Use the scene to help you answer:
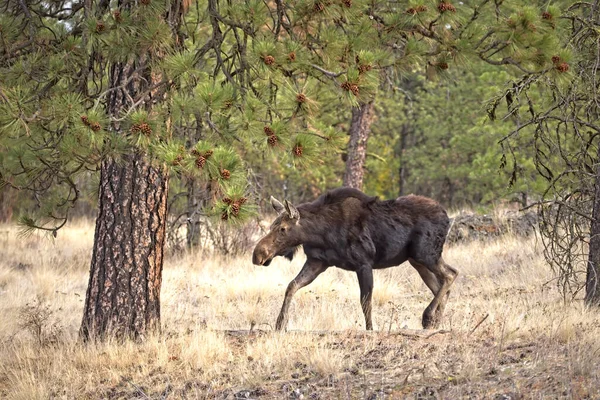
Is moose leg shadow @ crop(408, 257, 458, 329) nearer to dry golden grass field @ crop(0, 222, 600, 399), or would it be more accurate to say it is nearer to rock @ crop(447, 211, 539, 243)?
dry golden grass field @ crop(0, 222, 600, 399)

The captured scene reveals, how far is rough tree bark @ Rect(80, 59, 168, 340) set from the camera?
24.4ft

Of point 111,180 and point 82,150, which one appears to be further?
point 111,180

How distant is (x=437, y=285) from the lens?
933 cm

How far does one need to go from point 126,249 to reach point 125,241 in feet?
0.26

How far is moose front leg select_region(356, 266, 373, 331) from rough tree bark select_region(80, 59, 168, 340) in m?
2.27

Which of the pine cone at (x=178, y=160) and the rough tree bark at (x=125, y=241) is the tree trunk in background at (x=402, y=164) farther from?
the pine cone at (x=178, y=160)

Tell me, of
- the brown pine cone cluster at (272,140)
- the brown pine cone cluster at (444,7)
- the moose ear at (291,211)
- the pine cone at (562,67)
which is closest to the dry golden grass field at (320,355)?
the moose ear at (291,211)

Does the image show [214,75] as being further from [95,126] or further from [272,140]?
[95,126]

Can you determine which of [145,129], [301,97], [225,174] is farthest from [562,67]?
[145,129]

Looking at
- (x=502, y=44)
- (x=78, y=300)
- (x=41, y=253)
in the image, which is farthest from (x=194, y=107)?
(x=41, y=253)

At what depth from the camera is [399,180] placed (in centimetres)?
3725

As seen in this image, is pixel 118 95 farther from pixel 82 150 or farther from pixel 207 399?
pixel 207 399

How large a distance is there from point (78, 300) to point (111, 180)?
170 inches

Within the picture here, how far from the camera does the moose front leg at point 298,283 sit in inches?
325
